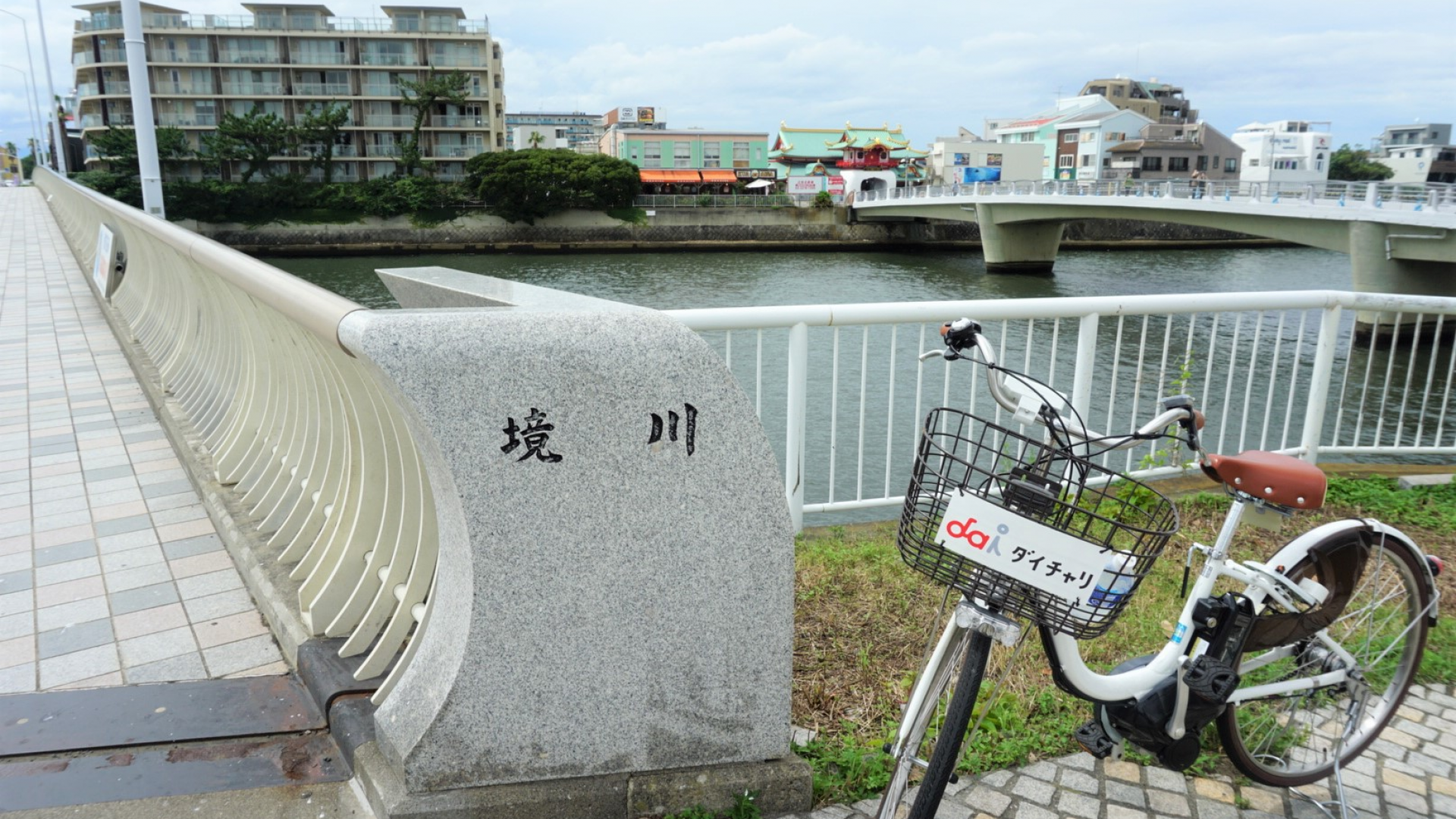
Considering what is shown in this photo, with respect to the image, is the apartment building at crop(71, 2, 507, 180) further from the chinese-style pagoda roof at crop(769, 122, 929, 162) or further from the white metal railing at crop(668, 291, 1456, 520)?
the white metal railing at crop(668, 291, 1456, 520)

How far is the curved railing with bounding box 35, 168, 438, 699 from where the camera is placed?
221cm

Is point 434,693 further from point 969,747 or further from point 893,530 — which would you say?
point 893,530

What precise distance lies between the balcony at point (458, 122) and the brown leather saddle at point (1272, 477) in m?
51.6

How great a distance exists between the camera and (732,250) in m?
43.7

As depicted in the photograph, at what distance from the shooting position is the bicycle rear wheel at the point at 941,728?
1.72 metres

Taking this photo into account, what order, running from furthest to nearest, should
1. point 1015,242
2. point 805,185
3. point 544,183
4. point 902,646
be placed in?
point 805,185 < point 544,183 < point 1015,242 < point 902,646

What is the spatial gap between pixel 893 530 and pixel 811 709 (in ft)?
5.22

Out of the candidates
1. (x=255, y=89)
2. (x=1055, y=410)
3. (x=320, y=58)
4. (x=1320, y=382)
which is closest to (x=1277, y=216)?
(x=1320, y=382)

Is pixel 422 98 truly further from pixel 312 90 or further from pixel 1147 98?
pixel 1147 98

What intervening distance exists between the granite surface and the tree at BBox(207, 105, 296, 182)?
48.3 m

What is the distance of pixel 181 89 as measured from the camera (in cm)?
4847

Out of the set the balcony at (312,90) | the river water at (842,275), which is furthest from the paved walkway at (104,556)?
the balcony at (312,90)

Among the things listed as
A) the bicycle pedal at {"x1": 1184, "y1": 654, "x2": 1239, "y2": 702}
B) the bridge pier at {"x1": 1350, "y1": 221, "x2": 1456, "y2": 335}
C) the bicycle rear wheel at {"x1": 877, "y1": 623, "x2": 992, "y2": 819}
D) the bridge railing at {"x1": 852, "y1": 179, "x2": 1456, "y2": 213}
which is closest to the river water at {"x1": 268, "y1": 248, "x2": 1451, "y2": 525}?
the bridge pier at {"x1": 1350, "y1": 221, "x2": 1456, "y2": 335}

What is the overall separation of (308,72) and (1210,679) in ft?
180
